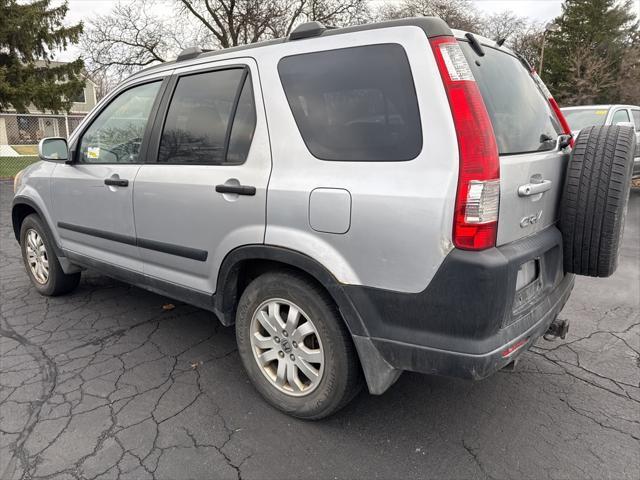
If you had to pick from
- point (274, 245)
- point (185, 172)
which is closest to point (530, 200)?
point (274, 245)

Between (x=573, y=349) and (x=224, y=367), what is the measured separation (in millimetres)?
2470

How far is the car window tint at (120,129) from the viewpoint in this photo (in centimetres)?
317

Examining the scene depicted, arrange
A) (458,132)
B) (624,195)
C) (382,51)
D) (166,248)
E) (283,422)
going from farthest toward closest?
(166,248)
(283,422)
(624,195)
(382,51)
(458,132)

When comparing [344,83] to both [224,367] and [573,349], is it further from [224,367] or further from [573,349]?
[573,349]

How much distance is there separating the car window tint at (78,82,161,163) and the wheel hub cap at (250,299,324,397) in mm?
1480

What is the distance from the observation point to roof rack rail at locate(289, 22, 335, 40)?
2279 millimetres

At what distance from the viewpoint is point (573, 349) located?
3.30 m

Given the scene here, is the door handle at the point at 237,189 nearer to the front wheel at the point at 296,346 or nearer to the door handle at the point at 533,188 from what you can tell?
the front wheel at the point at 296,346

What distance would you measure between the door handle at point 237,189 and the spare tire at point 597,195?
160 cm

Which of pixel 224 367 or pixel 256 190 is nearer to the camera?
pixel 256 190

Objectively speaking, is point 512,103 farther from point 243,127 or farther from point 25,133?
point 25,133

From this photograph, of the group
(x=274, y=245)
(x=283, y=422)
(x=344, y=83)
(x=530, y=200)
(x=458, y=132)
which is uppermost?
(x=344, y=83)

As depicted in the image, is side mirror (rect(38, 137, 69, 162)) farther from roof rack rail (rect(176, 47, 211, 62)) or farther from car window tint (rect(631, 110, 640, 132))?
car window tint (rect(631, 110, 640, 132))

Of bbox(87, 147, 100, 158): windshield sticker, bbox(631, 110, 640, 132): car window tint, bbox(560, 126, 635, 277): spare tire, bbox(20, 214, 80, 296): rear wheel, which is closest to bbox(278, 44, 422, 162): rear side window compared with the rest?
bbox(560, 126, 635, 277): spare tire
